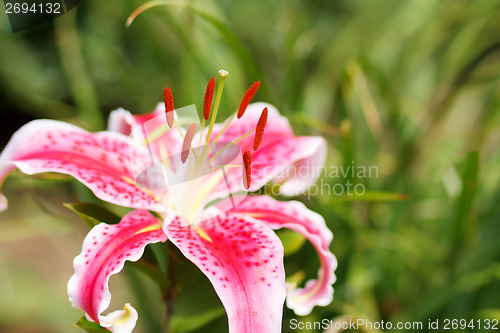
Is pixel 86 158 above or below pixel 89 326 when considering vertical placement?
above

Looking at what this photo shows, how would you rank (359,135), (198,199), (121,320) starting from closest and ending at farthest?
1. (121,320)
2. (198,199)
3. (359,135)

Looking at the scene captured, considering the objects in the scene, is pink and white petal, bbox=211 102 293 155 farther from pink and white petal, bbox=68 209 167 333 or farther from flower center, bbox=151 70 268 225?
pink and white petal, bbox=68 209 167 333

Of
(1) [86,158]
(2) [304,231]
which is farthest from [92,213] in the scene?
(2) [304,231]

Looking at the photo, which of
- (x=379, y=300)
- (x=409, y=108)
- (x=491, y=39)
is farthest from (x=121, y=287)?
(x=491, y=39)

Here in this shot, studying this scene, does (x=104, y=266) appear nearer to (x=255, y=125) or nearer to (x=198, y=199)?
(x=198, y=199)

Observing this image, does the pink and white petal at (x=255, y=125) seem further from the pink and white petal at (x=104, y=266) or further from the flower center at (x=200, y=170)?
the pink and white petal at (x=104, y=266)

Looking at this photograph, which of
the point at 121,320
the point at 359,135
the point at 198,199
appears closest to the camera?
the point at 121,320

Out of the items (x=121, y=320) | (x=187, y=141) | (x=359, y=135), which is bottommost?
(x=359, y=135)

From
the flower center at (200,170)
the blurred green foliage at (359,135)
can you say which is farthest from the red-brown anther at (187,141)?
the blurred green foliage at (359,135)
